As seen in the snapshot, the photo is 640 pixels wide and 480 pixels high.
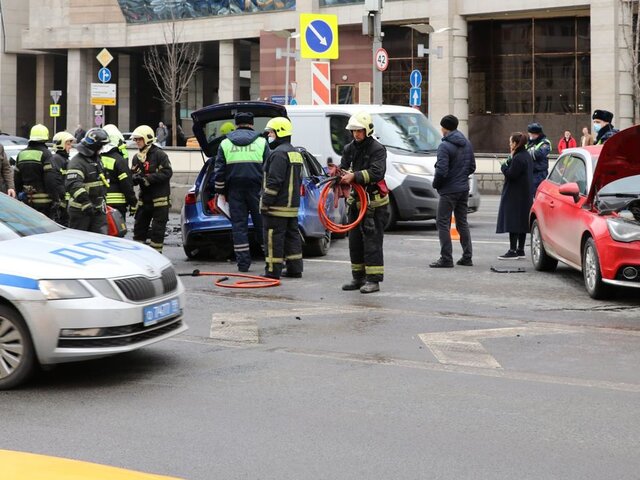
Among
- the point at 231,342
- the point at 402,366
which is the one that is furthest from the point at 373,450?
the point at 231,342

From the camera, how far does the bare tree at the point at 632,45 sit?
40156 mm

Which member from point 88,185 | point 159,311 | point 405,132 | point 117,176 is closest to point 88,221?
point 88,185

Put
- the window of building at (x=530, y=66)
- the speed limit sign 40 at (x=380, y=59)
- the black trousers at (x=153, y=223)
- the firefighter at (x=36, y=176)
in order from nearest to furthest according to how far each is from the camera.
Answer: the black trousers at (x=153, y=223), the firefighter at (x=36, y=176), the speed limit sign 40 at (x=380, y=59), the window of building at (x=530, y=66)

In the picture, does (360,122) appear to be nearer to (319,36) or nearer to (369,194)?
(369,194)

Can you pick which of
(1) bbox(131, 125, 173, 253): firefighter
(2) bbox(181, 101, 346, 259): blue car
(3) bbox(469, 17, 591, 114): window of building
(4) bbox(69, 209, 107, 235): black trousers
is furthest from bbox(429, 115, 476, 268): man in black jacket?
(3) bbox(469, 17, 591, 114): window of building

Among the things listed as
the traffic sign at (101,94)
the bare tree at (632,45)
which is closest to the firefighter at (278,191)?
the traffic sign at (101,94)

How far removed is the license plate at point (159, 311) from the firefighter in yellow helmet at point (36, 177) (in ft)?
22.9

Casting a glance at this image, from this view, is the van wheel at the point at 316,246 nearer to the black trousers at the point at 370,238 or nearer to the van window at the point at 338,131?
the black trousers at the point at 370,238

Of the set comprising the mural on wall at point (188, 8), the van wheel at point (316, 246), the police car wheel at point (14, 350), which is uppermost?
the mural on wall at point (188, 8)

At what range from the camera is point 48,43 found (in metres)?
62.5

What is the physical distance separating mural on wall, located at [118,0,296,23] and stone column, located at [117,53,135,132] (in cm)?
635

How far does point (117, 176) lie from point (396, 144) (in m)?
6.19

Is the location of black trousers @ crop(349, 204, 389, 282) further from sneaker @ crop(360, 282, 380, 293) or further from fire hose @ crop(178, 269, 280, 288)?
fire hose @ crop(178, 269, 280, 288)

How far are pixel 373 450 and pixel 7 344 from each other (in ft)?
8.63
